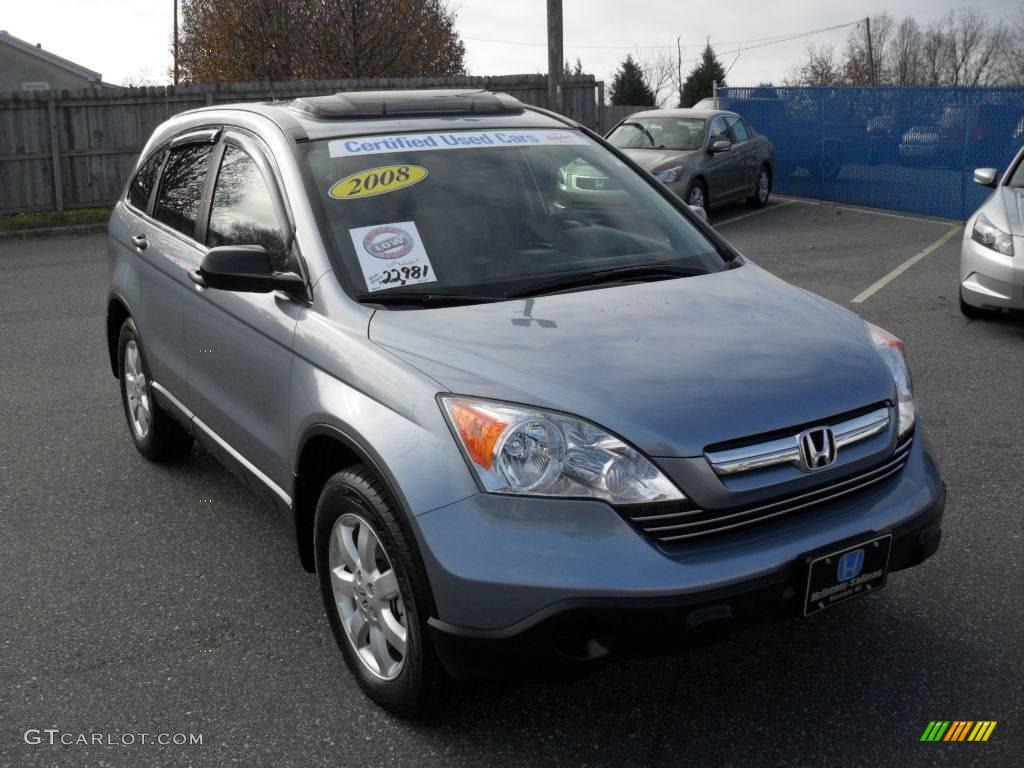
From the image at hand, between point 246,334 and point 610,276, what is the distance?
130 centimetres

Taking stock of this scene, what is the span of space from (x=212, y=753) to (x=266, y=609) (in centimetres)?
89

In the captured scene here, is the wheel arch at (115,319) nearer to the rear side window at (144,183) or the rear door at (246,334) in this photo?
the rear side window at (144,183)

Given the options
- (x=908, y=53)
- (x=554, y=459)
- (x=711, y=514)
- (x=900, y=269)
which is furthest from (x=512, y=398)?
(x=908, y=53)

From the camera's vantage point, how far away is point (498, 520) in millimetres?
2662

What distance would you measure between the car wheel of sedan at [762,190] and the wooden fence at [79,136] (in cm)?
740

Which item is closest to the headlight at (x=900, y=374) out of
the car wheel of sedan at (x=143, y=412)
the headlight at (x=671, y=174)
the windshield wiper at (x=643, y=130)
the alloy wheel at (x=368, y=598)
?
the alloy wheel at (x=368, y=598)

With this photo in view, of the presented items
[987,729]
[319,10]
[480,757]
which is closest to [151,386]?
[480,757]

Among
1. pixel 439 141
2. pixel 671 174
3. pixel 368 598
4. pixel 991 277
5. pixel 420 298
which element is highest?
pixel 439 141

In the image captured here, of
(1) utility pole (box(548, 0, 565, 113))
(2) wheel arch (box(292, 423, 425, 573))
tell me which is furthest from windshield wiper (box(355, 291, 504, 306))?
(1) utility pole (box(548, 0, 565, 113))

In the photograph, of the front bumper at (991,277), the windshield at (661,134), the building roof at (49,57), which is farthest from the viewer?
the building roof at (49,57)

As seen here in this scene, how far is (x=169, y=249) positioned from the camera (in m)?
4.66

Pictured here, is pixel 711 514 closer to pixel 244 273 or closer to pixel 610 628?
pixel 610 628

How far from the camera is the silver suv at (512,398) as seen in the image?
266 cm

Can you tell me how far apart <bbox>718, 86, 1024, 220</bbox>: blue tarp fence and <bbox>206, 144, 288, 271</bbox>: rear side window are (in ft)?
42.3
